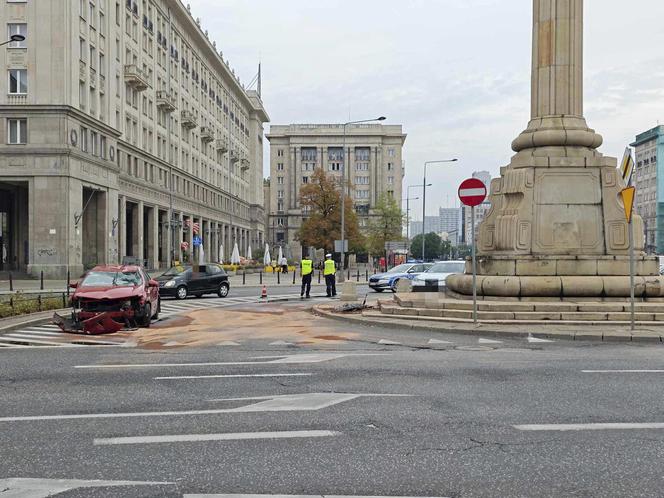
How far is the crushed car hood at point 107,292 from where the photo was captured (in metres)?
15.3

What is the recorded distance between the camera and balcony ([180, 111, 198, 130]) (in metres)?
73.9

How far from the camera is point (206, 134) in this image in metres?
82.9

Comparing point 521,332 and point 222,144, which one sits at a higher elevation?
point 222,144

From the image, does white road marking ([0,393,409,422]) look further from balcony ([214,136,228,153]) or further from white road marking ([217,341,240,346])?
balcony ([214,136,228,153])

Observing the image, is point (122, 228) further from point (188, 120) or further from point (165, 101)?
point (188, 120)

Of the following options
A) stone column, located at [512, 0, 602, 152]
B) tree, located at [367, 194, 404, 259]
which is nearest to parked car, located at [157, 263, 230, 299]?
stone column, located at [512, 0, 602, 152]

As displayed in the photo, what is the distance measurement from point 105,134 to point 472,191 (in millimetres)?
40145

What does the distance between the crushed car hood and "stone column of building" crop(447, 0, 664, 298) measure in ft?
26.8

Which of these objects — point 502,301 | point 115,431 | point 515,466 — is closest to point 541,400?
point 515,466

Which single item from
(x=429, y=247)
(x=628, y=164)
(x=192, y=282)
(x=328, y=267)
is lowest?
(x=192, y=282)

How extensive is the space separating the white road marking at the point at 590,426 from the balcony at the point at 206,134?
3137 inches

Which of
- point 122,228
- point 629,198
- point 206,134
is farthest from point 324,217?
point 629,198

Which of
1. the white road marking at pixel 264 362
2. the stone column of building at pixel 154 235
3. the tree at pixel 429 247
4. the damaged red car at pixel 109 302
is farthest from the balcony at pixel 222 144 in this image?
the white road marking at pixel 264 362

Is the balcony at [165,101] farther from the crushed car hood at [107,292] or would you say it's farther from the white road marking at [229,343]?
the white road marking at [229,343]
